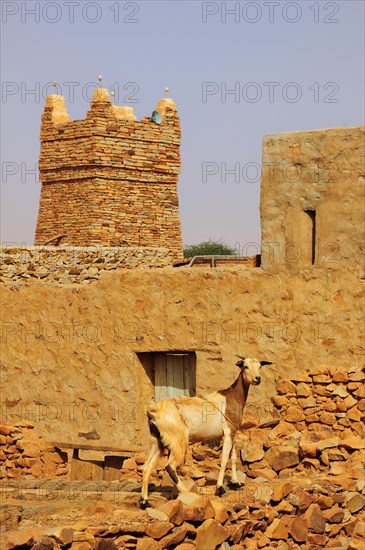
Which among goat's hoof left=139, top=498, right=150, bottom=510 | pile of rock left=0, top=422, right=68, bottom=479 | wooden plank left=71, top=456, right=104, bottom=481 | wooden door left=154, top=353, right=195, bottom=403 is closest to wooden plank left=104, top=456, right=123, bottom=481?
wooden plank left=71, top=456, right=104, bottom=481

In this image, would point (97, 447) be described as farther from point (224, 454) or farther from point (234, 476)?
point (224, 454)

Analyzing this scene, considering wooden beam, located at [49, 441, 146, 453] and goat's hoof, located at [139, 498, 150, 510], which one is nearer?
goat's hoof, located at [139, 498, 150, 510]

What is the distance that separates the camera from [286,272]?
45.2 ft

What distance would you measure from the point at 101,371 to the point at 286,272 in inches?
122

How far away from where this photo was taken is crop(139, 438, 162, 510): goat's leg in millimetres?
11227

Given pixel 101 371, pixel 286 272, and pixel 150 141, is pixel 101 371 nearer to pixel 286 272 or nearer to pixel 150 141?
pixel 286 272

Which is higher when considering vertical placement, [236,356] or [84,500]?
→ [236,356]

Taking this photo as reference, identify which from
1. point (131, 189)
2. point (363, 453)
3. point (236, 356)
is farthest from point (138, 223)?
point (363, 453)

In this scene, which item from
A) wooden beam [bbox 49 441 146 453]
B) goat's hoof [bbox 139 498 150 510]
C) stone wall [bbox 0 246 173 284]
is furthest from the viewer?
stone wall [bbox 0 246 173 284]

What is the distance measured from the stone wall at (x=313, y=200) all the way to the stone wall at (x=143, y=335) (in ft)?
0.90

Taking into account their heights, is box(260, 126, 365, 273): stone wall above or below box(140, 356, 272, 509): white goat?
above

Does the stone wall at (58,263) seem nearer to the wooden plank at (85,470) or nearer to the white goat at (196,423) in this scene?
the wooden plank at (85,470)

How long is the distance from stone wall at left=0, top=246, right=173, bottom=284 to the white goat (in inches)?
236

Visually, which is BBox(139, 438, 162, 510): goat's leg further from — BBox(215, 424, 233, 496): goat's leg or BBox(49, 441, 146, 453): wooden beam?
BBox(49, 441, 146, 453): wooden beam
